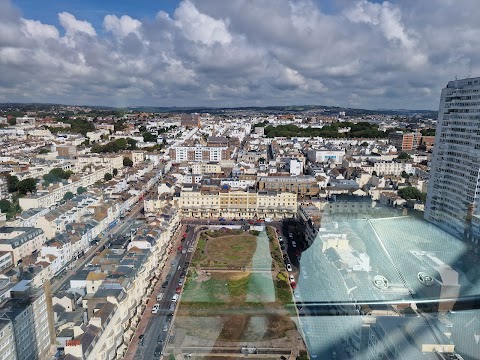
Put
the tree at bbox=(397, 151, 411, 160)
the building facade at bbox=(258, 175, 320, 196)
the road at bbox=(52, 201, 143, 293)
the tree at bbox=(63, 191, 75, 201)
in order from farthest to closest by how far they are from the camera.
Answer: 1. the tree at bbox=(397, 151, 411, 160)
2. the building facade at bbox=(258, 175, 320, 196)
3. the tree at bbox=(63, 191, 75, 201)
4. the road at bbox=(52, 201, 143, 293)

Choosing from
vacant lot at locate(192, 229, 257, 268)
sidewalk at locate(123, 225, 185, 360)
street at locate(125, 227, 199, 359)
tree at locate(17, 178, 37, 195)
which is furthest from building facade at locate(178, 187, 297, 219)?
tree at locate(17, 178, 37, 195)

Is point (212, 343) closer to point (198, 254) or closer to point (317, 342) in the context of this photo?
point (317, 342)

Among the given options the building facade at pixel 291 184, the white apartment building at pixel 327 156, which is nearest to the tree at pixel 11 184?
the building facade at pixel 291 184

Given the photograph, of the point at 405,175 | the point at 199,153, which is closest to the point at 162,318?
the point at 405,175

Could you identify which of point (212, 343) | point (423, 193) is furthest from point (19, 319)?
point (423, 193)

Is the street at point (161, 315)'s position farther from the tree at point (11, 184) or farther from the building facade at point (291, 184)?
the tree at point (11, 184)

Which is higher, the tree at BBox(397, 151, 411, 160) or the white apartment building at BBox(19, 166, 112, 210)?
the tree at BBox(397, 151, 411, 160)

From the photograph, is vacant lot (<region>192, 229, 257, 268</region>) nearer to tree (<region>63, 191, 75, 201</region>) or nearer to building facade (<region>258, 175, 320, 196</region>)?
building facade (<region>258, 175, 320, 196</region>)
